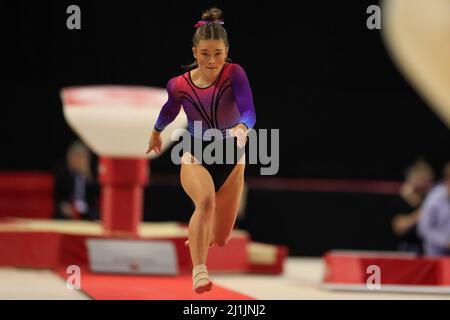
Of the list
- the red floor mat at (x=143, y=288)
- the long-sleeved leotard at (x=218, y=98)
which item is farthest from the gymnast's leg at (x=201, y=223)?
the red floor mat at (x=143, y=288)

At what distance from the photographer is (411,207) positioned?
9.30m

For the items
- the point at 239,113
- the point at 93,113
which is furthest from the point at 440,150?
the point at 239,113

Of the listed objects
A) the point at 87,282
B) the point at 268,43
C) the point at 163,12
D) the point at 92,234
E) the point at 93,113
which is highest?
the point at 268,43

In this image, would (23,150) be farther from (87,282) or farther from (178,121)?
(178,121)

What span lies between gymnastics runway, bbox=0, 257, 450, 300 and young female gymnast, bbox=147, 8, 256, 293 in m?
0.69

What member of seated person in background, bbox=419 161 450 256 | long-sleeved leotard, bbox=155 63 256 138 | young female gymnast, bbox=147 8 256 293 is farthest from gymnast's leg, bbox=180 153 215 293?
seated person in background, bbox=419 161 450 256

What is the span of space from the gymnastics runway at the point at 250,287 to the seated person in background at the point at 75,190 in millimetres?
1485

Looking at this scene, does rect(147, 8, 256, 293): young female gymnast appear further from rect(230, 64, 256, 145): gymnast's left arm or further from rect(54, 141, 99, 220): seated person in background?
rect(54, 141, 99, 220): seated person in background

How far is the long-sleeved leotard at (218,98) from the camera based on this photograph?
378 centimetres

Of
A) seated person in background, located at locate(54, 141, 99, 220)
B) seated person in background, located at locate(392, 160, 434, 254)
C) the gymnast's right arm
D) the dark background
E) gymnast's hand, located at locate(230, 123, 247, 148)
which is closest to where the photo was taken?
gymnast's hand, located at locate(230, 123, 247, 148)

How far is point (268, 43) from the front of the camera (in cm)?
958

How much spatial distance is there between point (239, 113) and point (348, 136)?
6.85 meters

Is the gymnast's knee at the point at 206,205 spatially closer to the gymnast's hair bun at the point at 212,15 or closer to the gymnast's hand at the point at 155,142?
the gymnast's hand at the point at 155,142

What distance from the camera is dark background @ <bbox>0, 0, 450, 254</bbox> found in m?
9.29
